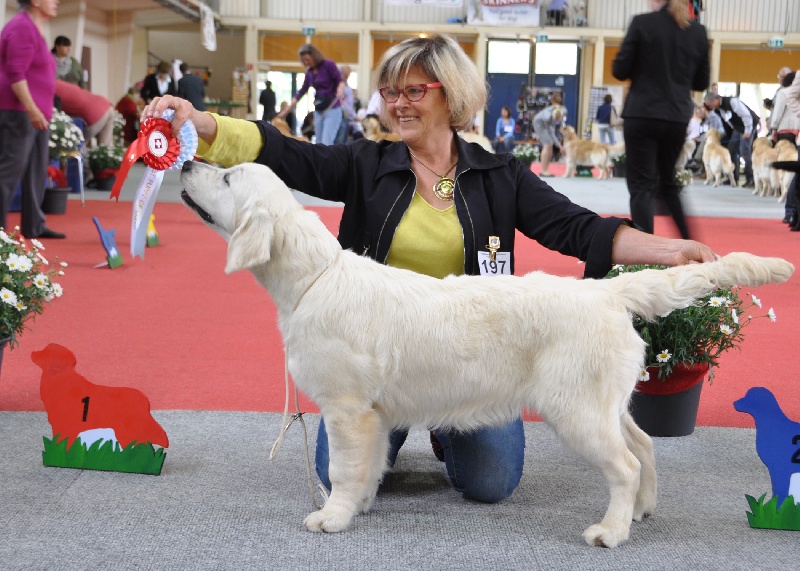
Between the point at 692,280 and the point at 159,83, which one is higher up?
the point at 159,83

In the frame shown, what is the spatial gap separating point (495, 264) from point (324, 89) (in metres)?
8.70

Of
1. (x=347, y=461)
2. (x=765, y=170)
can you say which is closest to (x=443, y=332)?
(x=347, y=461)

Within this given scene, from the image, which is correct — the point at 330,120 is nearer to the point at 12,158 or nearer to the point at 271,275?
the point at 12,158

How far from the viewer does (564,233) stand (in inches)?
104

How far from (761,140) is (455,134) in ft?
42.1

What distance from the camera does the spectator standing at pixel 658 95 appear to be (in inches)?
198

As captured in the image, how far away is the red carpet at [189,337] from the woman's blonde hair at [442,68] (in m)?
1.43

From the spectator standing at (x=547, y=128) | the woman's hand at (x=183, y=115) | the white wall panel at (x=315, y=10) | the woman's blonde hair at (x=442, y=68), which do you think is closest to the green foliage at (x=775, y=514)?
the woman's blonde hair at (x=442, y=68)

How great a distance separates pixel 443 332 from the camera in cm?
220

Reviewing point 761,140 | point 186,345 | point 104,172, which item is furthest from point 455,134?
point 761,140

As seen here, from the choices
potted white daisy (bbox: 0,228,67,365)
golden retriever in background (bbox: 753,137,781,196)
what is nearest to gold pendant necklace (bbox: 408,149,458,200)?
potted white daisy (bbox: 0,228,67,365)

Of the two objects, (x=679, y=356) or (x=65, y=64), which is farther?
(x=65, y=64)

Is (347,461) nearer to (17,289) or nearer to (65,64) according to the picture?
(17,289)

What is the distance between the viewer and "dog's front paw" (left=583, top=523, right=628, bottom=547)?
2.24 meters
